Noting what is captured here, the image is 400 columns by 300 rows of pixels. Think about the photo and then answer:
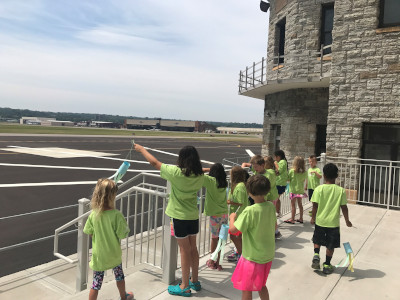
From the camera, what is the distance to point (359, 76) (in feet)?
33.7

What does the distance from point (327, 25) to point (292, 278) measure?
38.2ft

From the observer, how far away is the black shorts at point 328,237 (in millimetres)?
4602

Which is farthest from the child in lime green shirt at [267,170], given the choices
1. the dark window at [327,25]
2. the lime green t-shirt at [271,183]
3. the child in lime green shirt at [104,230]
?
the dark window at [327,25]

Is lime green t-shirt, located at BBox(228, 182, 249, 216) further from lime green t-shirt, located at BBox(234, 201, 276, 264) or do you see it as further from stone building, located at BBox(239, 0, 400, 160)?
stone building, located at BBox(239, 0, 400, 160)

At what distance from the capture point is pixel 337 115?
420 inches

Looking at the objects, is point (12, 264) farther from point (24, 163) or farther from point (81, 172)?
point (24, 163)

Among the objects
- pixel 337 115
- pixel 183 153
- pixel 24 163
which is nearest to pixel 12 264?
pixel 183 153

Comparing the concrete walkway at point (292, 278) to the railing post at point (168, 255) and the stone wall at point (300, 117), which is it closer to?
the railing post at point (168, 255)

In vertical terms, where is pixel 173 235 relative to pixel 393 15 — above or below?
below

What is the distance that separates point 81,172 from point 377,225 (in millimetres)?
14417

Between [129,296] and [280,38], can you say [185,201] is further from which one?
[280,38]

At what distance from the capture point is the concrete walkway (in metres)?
4.12

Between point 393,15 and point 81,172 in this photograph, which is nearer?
point 393,15

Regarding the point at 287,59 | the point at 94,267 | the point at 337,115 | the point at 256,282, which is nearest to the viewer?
the point at 256,282
